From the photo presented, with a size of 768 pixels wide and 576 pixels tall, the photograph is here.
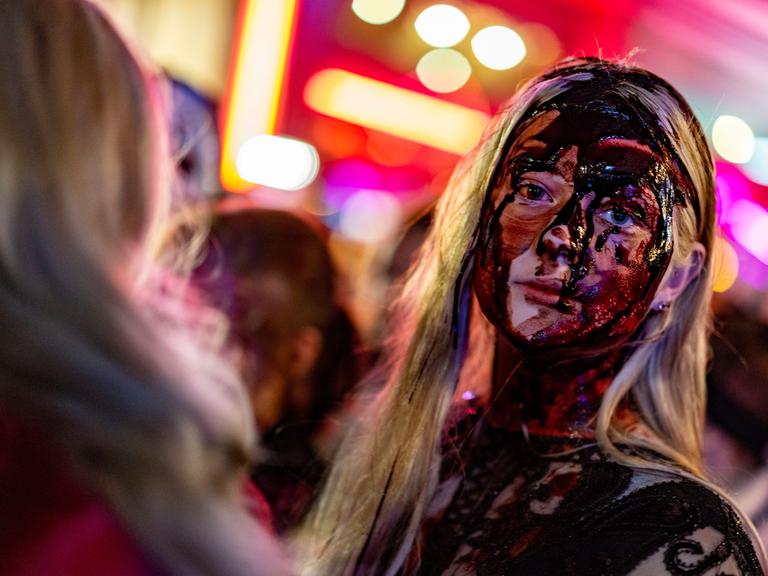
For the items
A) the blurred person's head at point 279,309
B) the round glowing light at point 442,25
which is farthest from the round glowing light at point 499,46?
the blurred person's head at point 279,309

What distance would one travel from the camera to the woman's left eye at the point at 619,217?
1.58 meters

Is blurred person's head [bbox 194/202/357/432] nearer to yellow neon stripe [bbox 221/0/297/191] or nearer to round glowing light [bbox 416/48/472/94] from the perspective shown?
yellow neon stripe [bbox 221/0/297/191]

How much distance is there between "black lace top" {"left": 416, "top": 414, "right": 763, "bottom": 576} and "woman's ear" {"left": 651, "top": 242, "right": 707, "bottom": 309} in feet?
0.87

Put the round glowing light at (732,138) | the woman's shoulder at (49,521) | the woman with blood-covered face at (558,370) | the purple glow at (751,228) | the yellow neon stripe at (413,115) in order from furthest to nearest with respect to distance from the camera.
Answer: the yellow neon stripe at (413,115)
the purple glow at (751,228)
the round glowing light at (732,138)
the woman with blood-covered face at (558,370)
the woman's shoulder at (49,521)

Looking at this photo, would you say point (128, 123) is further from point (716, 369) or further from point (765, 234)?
point (765, 234)

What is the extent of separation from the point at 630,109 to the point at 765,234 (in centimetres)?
258

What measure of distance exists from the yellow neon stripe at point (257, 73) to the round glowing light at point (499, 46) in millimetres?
2085

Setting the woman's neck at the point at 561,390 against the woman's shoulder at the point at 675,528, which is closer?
the woman's shoulder at the point at 675,528

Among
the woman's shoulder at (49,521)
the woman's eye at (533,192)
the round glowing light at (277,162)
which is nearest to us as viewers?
the woman's shoulder at (49,521)

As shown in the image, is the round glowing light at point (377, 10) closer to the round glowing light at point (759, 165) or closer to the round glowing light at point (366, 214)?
the round glowing light at point (759, 165)

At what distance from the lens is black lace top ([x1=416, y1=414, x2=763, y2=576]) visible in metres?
1.41

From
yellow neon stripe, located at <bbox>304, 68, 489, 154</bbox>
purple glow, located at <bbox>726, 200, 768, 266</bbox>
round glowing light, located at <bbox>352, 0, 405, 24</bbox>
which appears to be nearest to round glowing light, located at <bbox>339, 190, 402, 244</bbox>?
round glowing light, located at <bbox>352, 0, 405, 24</bbox>

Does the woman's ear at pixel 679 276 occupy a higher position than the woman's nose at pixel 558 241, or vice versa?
the woman's nose at pixel 558 241

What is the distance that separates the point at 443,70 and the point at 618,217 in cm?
775
